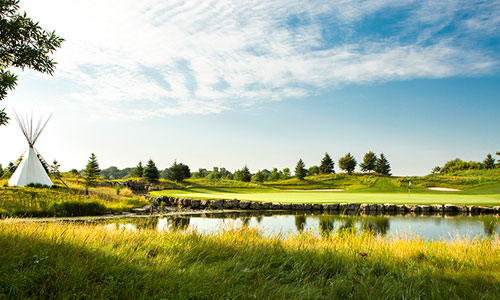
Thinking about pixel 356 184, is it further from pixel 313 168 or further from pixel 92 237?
pixel 92 237

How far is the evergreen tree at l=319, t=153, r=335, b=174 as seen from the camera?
69625 millimetres

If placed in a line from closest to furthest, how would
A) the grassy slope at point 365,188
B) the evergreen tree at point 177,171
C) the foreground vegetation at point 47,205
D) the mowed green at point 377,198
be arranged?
the foreground vegetation at point 47,205
the mowed green at point 377,198
the grassy slope at point 365,188
the evergreen tree at point 177,171

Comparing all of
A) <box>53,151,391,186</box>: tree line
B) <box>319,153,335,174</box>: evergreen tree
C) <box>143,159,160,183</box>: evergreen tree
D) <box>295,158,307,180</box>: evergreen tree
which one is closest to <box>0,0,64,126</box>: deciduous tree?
<box>53,151,391,186</box>: tree line

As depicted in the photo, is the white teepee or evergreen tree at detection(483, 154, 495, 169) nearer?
the white teepee

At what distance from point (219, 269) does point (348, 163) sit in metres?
60.1

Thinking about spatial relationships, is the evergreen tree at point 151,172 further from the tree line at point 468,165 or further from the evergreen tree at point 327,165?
the tree line at point 468,165

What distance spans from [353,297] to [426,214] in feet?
54.2

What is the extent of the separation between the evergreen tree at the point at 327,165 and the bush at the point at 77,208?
60032 millimetres

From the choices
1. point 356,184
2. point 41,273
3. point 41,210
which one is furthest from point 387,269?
point 356,184

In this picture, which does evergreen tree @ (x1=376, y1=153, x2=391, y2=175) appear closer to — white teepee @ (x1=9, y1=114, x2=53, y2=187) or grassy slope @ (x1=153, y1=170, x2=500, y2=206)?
grassy slope @ (x1=153, y1=170, x2=500, y2=206)

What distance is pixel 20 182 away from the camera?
19.7m

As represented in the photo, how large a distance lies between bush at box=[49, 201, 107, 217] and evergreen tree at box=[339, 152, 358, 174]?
52576 mm

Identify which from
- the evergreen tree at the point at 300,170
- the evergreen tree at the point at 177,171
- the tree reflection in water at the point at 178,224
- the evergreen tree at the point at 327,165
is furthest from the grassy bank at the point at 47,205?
the evergreen tree at the point at 327,165

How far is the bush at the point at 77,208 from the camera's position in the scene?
13.3 m
